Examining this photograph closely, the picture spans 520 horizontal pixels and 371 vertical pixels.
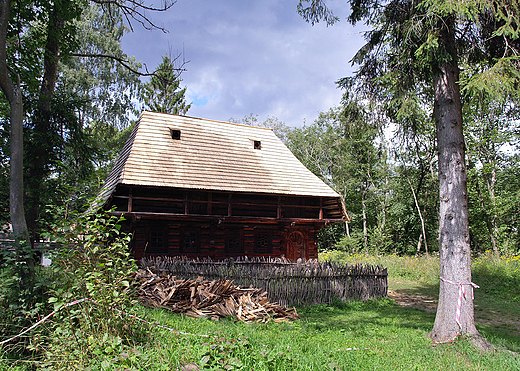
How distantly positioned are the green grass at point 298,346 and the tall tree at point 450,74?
86cm

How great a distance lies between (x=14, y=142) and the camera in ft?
20.6

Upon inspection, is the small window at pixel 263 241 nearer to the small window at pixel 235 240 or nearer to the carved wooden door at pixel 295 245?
the small window at pixel 235 240

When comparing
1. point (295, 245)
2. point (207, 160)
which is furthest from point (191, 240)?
point (295, 245)

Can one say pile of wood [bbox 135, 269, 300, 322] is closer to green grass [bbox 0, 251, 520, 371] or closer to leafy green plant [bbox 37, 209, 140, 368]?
green grass [bbox 0, 251, 520, 371]

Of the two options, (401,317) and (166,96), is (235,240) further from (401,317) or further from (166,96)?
(166,96)

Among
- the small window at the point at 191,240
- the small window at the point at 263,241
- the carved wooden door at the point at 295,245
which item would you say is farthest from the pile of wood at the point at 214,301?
the carved wooden door at the point at 295,245

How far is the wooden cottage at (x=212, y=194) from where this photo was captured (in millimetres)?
13992

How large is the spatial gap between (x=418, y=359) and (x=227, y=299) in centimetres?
430

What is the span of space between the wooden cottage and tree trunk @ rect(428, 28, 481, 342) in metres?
9.17

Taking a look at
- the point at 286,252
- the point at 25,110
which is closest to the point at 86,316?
the point at 25,110

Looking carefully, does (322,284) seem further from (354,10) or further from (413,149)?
(354,10)

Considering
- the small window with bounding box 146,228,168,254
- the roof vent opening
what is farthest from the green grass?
the roof vent opening

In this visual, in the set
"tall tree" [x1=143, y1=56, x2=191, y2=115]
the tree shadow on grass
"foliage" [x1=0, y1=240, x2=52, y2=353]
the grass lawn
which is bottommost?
the tree shadow on grass

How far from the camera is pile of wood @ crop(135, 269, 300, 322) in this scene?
757 centimetres
